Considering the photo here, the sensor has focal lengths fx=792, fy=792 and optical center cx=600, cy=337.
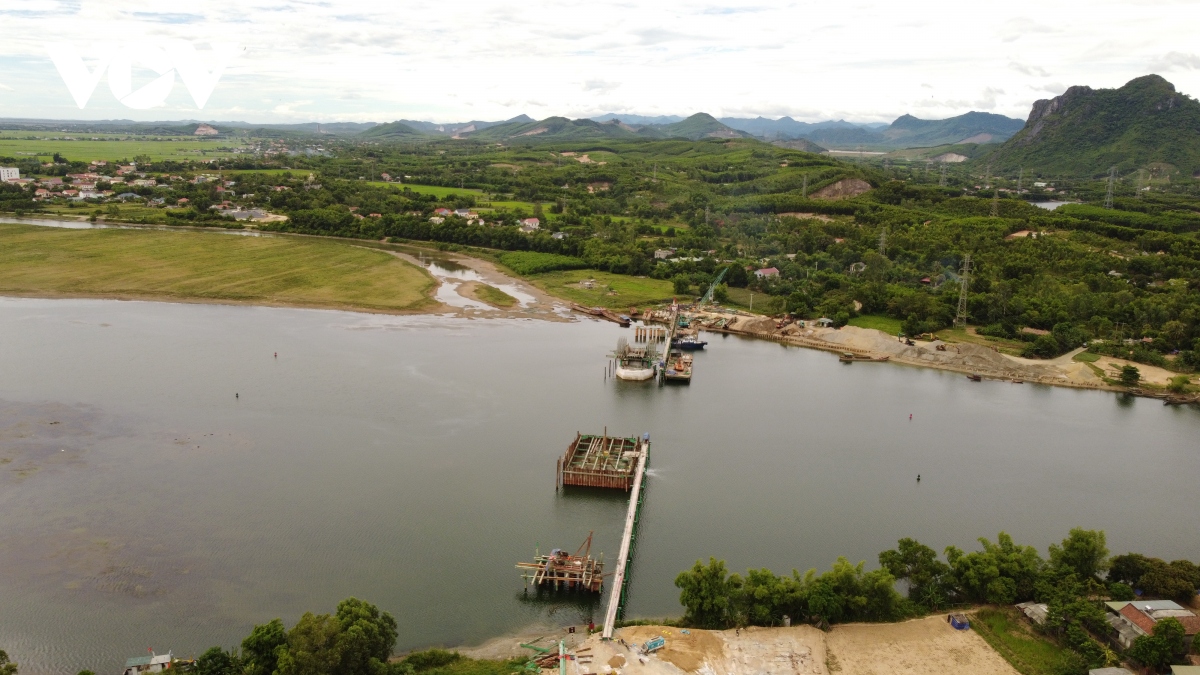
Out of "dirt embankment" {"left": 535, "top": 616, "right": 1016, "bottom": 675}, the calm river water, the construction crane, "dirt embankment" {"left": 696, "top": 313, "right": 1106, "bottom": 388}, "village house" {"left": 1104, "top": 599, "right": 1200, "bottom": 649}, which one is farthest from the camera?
the construction crane

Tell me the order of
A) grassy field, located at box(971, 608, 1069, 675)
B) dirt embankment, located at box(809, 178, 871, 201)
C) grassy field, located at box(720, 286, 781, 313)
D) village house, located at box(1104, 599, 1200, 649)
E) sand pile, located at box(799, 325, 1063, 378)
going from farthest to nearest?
dirt embankment, located at box(809, 178, 871, 201) → grassy field, located at box(720, 286, 781, 313) → sand pile, located at box(799, 325, 1063, 378) → grassy field, located at box(971, 608, 1069, 675) → village house, located at box(1104, 599, 1200, 649)

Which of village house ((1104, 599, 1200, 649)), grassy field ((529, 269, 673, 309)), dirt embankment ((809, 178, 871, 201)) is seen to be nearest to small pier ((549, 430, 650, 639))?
village house ((1104, 599, 1200, 649))

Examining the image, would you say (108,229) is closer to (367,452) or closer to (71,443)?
(71,443)

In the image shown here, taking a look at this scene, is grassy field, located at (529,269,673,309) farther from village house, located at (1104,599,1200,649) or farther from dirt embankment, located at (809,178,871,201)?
dirt embankment, located at (809,178,871,201)

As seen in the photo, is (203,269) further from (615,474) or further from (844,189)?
(844,189)

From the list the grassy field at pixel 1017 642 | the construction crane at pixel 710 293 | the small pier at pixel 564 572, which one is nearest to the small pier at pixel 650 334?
the construction crane at pixel 710 293

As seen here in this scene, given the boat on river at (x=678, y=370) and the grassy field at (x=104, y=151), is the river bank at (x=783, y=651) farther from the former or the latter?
the grassy field at (x=104, y=151)

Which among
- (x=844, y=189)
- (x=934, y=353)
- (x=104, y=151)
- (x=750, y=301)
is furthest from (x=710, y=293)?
(x=104, y=151)
